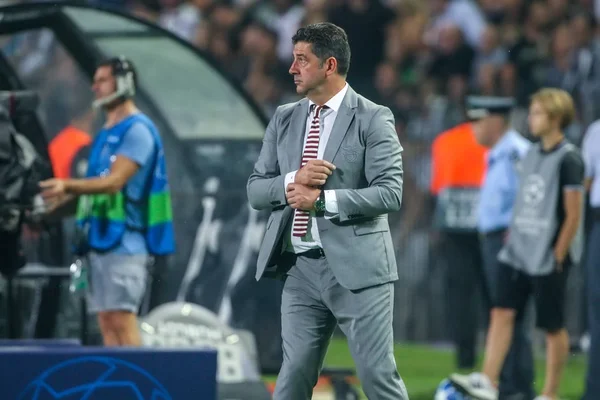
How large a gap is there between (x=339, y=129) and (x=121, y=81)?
260 centimetres

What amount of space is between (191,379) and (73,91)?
177 inches

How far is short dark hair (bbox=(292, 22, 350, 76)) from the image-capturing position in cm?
630

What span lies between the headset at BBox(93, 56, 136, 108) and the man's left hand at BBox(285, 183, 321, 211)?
2.67 m

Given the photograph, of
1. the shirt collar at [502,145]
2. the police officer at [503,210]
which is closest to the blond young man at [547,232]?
the police officer at [503,210]

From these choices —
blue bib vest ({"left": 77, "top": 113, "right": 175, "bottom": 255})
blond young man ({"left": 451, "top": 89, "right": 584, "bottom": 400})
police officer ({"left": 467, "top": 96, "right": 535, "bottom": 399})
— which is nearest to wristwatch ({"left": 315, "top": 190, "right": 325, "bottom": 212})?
blue bib vest ({"left": 77, "top": 113, "right": 175, "bottom": 255})

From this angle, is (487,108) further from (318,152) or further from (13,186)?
(318,152)

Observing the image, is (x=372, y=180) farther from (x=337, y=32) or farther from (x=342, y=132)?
(x=337, y=32)

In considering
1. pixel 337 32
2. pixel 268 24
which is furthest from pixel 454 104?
pixel 337 32

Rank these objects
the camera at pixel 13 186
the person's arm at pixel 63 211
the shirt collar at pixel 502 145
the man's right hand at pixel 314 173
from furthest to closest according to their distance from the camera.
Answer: the shirt collar at pixel 502 145
the person's arm at pixel 63 211
the camera at pixel 13 186
the man's right hand at pixel 314 173

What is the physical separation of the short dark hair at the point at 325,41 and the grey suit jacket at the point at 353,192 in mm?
194

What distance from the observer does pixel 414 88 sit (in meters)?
14.5

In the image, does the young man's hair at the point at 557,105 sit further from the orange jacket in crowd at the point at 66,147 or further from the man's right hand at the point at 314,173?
the man's right hand at the point at 314,173

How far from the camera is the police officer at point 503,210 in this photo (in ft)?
33.0

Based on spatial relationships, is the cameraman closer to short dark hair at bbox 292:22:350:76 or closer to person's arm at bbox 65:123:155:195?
person's arm at bbox 65:123:155:195
